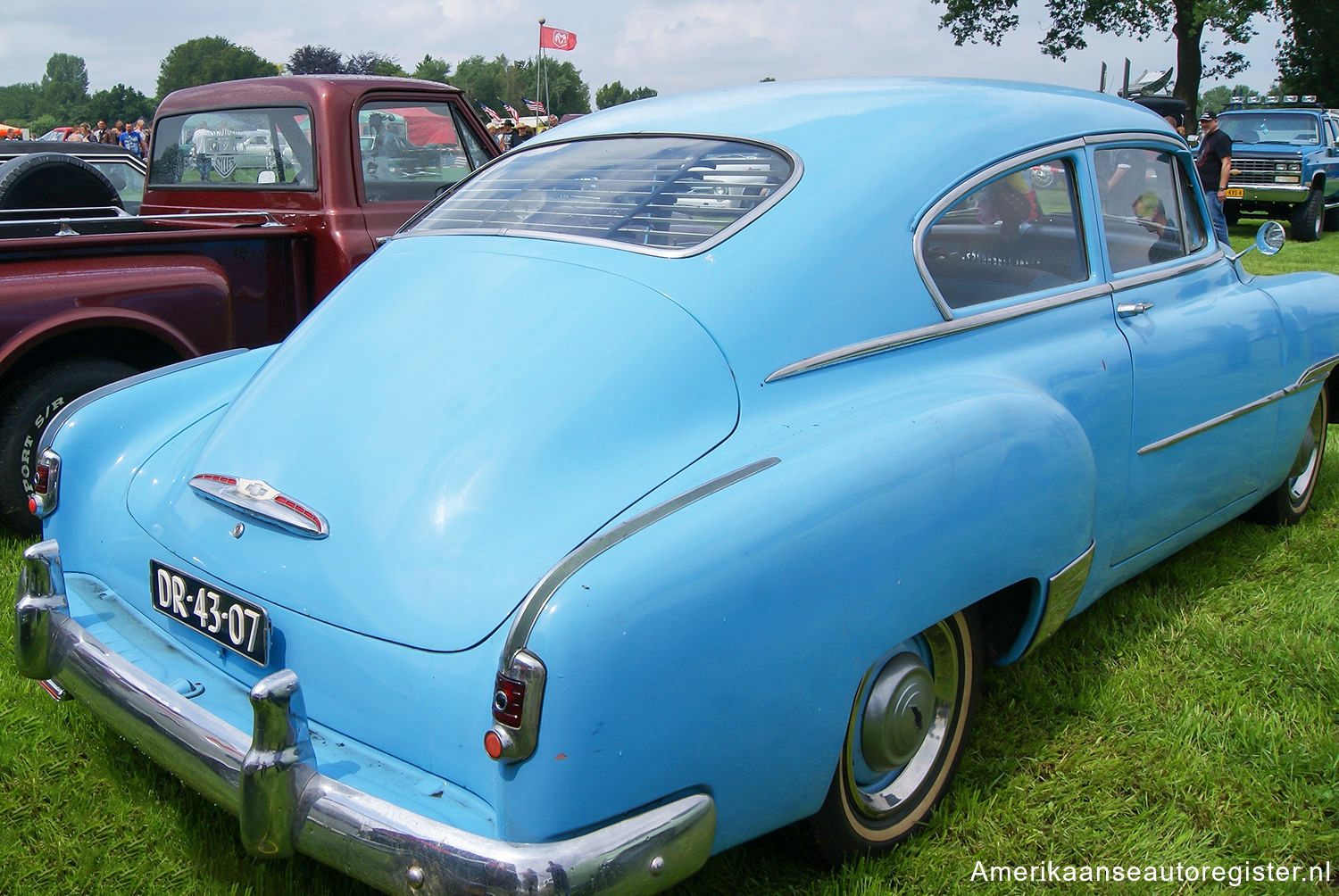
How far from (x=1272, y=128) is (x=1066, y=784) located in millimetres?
17898

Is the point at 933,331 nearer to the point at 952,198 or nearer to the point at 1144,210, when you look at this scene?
the point at 952,198

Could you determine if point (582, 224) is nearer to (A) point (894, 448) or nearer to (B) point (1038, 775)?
(A) point (894, 448)

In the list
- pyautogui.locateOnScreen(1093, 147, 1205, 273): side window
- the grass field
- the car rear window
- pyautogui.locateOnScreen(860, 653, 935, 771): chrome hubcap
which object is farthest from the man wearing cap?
pyautogui.locateOnScreen(860, 653, 935, 771): chrome hubcap

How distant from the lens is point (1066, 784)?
2.40 meters

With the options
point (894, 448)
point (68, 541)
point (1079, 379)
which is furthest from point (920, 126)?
point (68, 541)

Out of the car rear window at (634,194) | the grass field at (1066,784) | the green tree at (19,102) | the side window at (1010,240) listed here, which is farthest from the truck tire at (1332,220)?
the green tree at (19,102)

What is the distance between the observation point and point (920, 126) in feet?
8.05

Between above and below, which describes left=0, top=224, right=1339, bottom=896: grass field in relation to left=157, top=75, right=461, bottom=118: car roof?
below

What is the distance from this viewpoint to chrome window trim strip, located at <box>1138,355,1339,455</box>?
2.77 metres

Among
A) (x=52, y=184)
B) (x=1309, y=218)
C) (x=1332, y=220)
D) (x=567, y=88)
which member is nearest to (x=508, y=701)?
(x=52, y=184)

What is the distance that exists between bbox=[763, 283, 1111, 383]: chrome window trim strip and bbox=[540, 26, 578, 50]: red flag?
68.8 feet

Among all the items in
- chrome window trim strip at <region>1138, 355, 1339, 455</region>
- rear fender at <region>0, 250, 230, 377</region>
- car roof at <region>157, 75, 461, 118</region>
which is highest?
car roof at <region>157, 75, 461, 118</region>

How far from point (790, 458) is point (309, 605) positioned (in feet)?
2.96

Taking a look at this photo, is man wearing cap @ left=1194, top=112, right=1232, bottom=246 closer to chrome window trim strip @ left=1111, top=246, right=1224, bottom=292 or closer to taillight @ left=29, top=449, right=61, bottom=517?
chrome window trim strip @ left=1111, top=246, right=1224, bottom=292
